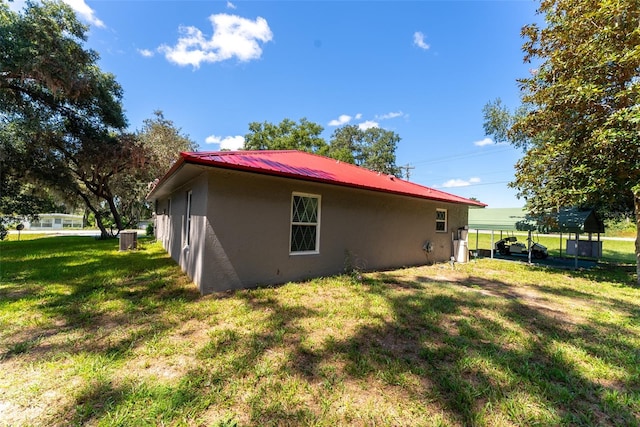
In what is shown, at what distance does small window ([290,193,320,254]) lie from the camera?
6328 millimetres

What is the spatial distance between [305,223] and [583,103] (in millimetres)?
7934

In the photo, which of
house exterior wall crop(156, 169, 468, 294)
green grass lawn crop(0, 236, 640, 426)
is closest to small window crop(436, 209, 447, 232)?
house exterior wall crop(156, 169, 468, 294)

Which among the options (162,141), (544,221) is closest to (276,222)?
(544,221)

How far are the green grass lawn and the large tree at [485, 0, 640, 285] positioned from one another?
3.48 meters

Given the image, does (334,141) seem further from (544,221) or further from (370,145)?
(544,221)

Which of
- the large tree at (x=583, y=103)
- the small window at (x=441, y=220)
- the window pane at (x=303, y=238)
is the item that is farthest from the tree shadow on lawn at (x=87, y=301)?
the large tree at (x=583, y=103)

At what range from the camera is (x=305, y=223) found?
21.3 feet

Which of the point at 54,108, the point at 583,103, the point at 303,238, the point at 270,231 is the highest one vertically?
the point at 54,108

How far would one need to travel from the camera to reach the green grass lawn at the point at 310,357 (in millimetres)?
2234

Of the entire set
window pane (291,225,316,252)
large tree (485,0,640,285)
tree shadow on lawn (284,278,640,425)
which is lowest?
tree shadow on lawn (284,278,640,425)

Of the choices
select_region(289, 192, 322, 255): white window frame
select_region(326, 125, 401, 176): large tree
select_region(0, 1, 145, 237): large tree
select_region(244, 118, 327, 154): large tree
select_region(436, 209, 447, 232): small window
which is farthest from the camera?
select_region(326, 125, 401, 176): large tree

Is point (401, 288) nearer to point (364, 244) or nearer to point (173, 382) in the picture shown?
point (364, 244)

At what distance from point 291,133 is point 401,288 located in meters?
23.9

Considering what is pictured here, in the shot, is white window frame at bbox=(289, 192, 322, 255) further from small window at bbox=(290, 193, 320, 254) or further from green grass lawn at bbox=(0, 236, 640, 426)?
green grass lawn at bbox=(0, 236, 640, 426)
